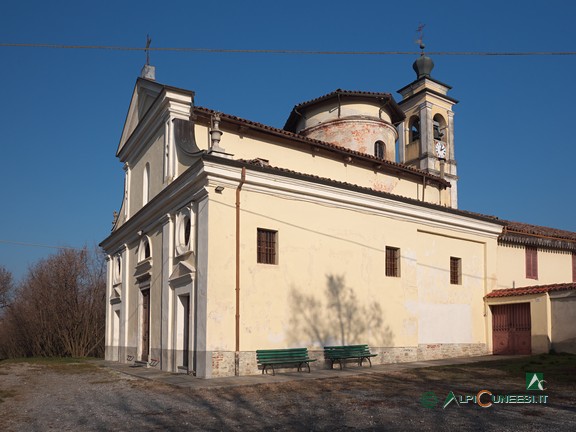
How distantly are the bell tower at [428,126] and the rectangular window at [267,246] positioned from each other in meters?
14.7

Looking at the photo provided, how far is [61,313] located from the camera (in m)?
36.7

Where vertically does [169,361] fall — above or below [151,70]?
below

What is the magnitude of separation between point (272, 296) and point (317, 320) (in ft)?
6.23

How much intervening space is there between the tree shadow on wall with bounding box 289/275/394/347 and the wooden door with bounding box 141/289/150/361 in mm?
6308

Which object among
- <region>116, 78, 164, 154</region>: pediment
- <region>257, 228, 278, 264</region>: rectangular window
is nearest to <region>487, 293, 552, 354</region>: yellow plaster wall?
<region>257, 228, 278, 264</region>: rectangular window

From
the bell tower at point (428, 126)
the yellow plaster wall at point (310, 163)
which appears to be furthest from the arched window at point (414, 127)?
the yellow plaster wall at point (310, 163)

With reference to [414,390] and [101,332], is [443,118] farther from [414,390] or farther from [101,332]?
[101,332]

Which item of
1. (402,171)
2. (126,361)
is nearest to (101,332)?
(126,361)

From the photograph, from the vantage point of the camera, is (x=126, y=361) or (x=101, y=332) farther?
(x=101, y=332)

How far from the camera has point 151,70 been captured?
23.1 meters

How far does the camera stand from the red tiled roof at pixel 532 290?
19533 mm

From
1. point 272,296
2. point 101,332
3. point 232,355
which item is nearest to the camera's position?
point 232,355

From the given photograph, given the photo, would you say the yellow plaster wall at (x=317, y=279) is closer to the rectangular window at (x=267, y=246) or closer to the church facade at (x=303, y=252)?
the church facade at (x=303, y=252)

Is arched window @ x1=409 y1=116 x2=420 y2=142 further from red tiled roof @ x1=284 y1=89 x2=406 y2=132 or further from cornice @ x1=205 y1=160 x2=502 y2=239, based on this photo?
cornice @ x1=205 y1=160 x2=502 y2=239
